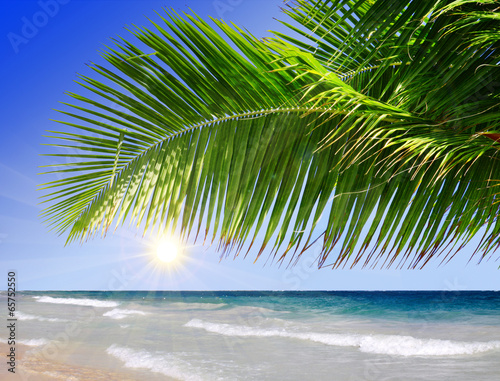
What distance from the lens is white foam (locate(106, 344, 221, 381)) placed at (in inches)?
297

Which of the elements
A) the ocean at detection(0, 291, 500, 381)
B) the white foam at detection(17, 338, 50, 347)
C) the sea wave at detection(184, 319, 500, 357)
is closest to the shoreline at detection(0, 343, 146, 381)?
the ocean at detection(0, 291, 500, 381)

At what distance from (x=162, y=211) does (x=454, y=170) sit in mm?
776

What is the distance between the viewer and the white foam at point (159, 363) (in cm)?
755

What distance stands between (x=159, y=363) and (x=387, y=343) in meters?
6.78

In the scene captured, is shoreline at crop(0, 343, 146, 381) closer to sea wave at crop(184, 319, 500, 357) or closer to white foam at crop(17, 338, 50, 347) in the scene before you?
white foam at crop(17, 338, 50, 347)

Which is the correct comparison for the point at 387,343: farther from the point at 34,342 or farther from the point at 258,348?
the point at 34,342

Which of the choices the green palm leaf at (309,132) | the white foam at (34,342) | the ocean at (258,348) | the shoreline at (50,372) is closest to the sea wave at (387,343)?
the ocean at (258,348)

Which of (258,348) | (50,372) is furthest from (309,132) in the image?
(258,348)

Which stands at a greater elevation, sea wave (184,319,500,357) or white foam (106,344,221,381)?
white foam (106,344,221,381)

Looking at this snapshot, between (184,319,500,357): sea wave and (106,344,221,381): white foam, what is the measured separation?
3.92m

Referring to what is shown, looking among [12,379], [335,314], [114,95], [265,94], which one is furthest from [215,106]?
[335,314]

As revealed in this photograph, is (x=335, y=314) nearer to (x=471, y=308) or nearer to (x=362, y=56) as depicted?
(x=471, y=308)

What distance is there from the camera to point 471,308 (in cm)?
2136

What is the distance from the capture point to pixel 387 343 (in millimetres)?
11531
